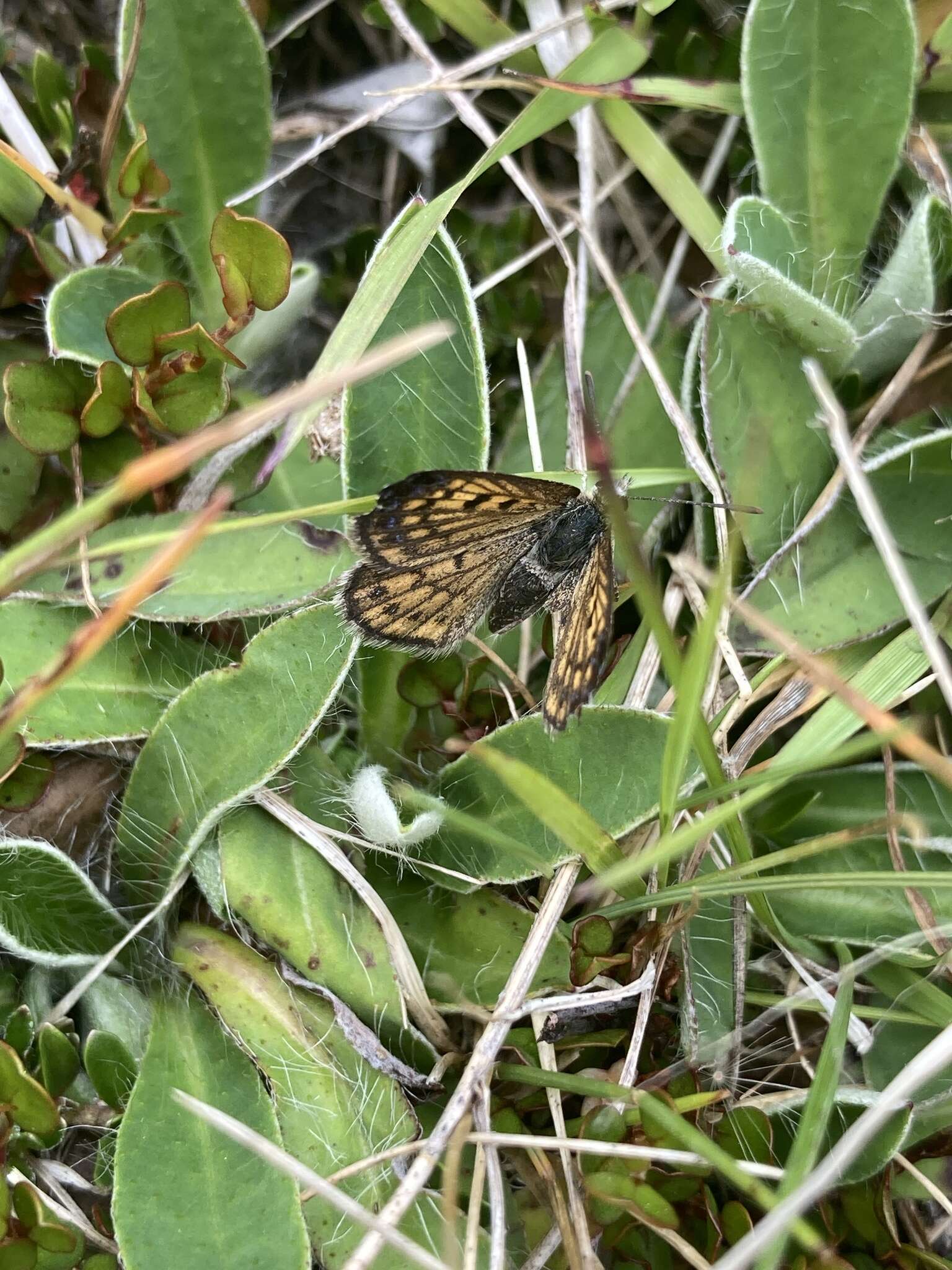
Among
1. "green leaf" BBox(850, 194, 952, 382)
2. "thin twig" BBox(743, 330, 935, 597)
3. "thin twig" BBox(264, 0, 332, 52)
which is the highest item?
"thin twig" BBox(264, 0, 332, 52)

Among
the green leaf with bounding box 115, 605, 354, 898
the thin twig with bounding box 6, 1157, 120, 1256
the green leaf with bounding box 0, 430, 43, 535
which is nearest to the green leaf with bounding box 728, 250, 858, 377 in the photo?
the green leaf with bounding box 115, 605, 354, 898

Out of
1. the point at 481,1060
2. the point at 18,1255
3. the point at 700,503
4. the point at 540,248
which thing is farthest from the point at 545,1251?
the point at 540,248

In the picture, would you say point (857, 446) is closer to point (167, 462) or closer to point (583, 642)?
point (583, 642)

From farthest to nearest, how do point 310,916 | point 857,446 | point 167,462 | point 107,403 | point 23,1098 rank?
point 857,446 < point 107,403 < point 310,916 < point 23,1098 < point 167,462

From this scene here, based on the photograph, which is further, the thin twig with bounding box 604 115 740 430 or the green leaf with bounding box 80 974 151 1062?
the thin twig with bounding box 604 115 740 430

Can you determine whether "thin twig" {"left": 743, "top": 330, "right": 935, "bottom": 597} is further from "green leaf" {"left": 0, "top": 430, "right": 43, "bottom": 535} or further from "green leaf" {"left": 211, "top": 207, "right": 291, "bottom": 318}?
"green leaf" {"left": 0, "top": 430, "right": 43, "bottom": 535}

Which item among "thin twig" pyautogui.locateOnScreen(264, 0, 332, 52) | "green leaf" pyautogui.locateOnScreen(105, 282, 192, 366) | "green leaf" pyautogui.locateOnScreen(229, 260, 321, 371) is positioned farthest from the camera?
"thin twig" pyautogui.locateOnScreen(264, 0, 332, 52)

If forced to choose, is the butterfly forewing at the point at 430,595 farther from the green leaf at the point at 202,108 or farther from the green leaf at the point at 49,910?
the green leaf at the point at 202,108
